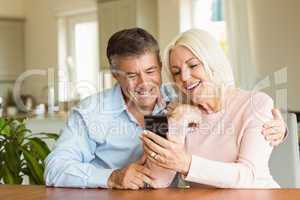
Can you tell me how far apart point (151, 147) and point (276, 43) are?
8.01 feet

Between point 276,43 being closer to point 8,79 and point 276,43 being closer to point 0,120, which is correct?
point 0,120

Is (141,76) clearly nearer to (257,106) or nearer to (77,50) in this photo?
(257,106)

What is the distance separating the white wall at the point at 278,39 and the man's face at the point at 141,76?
6.55 feet

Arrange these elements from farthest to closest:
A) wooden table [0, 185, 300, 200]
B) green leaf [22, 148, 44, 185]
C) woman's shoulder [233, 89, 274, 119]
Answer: green leaf [22, 148, 44, 185], woman's shoulder [233, 89, 274, 119], wooden table [0, 185, 300, 200]

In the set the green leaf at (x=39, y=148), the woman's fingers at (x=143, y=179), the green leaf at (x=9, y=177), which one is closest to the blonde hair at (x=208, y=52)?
the woman's fingers at (x=143, y=179)

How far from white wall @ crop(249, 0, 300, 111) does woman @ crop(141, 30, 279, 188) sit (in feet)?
6.47

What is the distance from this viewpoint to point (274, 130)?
5.03ft

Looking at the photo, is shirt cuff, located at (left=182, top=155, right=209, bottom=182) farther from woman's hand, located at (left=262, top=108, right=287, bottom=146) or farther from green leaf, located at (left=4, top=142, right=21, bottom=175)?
green leaf, located at (left=4, top=142, right=21, bottom=175)

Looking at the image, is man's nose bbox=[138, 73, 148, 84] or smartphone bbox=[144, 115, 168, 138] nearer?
smartphone bbox=[144, 115, 168, 138]

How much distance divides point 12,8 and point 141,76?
651 cm

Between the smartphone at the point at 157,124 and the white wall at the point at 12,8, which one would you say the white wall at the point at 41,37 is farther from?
the smartphone at the point at 157,124

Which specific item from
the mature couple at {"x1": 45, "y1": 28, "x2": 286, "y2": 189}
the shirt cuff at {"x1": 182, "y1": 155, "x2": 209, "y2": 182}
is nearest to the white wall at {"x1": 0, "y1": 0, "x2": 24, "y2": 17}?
the mature couple at {"x1": 45, "y1": 28, "x2": 286, "y2": 189}

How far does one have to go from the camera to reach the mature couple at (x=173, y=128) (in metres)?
1.46

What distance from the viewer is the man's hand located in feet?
5.02
